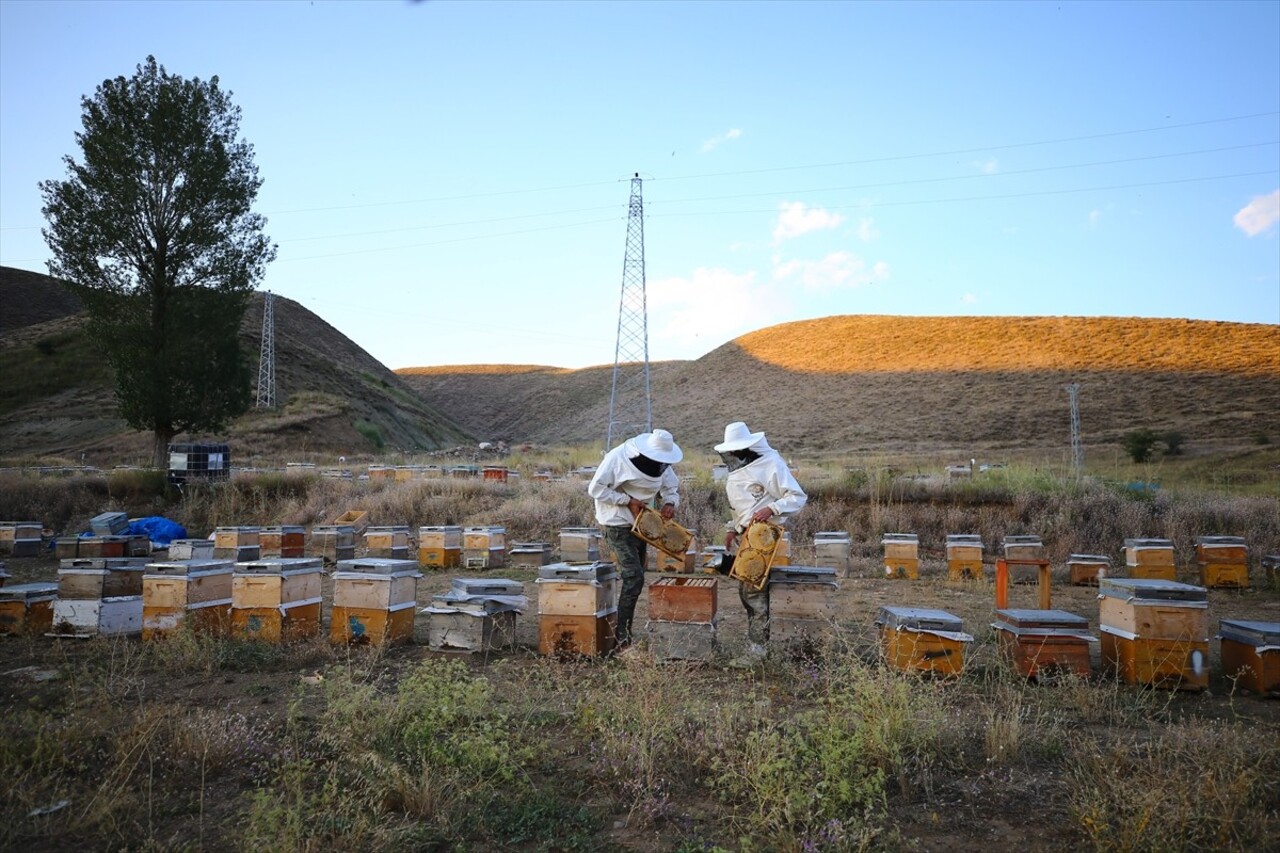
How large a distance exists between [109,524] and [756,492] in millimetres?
12648

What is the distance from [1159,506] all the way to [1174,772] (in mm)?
13057

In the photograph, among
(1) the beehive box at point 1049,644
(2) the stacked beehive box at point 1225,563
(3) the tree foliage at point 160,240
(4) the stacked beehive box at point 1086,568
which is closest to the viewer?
(1) the beehive box at point 1049,644

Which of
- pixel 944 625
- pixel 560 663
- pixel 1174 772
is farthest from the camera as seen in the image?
pixel 560 663

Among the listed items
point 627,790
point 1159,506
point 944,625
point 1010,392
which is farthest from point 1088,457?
point 627,790

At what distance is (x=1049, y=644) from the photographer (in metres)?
5.94

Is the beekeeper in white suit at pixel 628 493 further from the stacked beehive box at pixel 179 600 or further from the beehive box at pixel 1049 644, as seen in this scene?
the stacked beehive box at pixel 179 600

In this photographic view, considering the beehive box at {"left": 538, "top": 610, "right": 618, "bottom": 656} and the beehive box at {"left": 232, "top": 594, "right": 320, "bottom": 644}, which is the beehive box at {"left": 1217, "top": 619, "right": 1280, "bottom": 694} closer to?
the beehive box at {"left": 538, "top": 610, "right": 618, "bottom": 656}

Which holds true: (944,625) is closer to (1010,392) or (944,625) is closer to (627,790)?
(627,790)

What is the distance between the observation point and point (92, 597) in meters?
7.60

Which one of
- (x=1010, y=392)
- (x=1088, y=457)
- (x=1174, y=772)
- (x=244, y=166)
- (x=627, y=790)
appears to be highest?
(x=244, y=166)

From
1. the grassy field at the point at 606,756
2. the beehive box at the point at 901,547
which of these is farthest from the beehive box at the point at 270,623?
the beehive box at the point at 901,547

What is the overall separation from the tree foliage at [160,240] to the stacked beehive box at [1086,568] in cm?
2241

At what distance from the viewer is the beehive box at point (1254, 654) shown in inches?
226

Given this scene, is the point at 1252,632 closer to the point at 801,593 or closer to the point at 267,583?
the point at 801,593
